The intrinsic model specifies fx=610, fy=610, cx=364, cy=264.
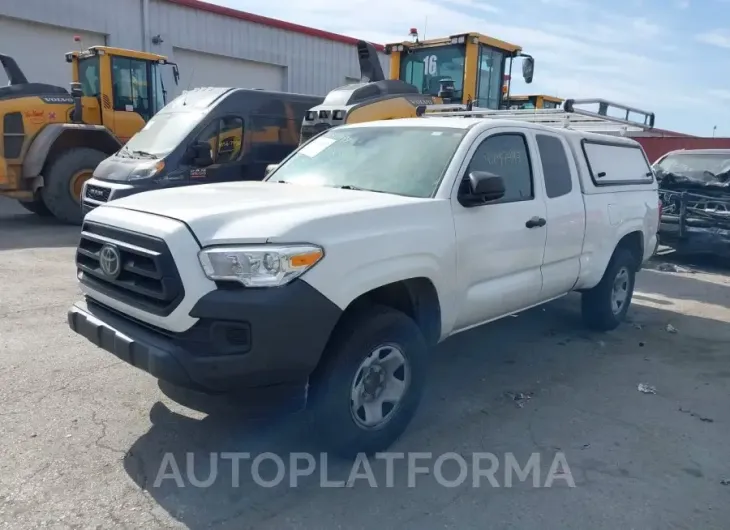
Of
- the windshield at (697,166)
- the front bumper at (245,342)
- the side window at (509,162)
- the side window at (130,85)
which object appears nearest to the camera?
the front bumper at (245,342)

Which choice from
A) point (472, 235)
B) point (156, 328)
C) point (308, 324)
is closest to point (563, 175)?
point (472, 235)

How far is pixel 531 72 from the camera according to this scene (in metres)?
11.0

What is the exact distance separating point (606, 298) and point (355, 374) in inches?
138

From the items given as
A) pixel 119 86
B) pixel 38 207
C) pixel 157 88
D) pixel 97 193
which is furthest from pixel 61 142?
pixel 97 193

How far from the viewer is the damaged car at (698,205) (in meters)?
9.15

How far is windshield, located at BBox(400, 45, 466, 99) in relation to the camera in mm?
10977

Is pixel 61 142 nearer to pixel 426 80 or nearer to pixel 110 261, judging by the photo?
pixel 426 80

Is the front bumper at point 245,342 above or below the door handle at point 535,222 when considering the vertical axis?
below

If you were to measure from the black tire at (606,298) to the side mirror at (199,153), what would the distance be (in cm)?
604

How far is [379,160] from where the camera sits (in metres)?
4.23

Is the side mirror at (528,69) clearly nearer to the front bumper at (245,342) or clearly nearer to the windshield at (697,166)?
the windshield at (697,166)

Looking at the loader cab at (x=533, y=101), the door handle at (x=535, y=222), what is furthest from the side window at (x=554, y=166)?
the loader cab at (x=533, y=101)

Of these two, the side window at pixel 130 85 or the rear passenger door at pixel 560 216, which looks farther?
the side window at pixel 130 85

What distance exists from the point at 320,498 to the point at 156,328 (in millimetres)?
1189
